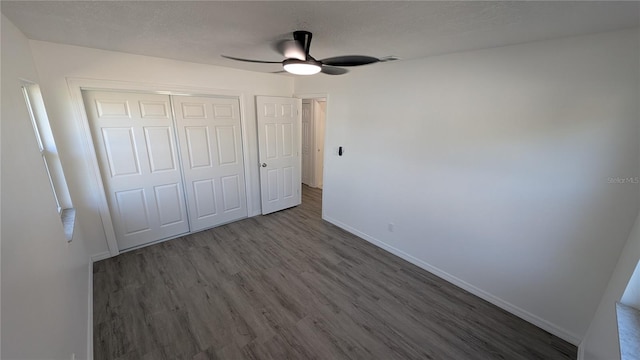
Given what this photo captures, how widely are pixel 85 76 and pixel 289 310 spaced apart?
118 inches

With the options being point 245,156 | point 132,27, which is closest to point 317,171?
point 245,156

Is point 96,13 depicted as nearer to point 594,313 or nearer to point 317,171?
point 594,313

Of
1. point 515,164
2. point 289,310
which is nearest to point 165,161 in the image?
point 289,310

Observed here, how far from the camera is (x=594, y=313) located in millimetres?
1760

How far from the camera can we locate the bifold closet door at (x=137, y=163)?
2.56m

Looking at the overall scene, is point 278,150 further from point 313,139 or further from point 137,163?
point 137,163

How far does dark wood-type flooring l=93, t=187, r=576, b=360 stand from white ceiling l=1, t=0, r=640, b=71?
225 cm

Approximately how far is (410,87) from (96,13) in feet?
8.39

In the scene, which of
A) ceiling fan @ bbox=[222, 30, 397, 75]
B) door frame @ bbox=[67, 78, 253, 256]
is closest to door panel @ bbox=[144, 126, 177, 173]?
door frame @ bbox=[67, 78, 253, 256]

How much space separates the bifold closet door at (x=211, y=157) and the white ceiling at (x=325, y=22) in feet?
3.47

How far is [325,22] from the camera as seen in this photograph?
1475 mm

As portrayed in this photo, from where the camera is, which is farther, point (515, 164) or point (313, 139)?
point (313, 139)

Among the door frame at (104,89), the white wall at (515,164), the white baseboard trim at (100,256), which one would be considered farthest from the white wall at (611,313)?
the white baseboard trim at (100,256)

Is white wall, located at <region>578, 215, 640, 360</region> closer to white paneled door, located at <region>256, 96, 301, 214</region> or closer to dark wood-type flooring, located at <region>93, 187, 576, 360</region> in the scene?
dark wood-type flooring, located at <region>93, 187, 576, 360</region>
